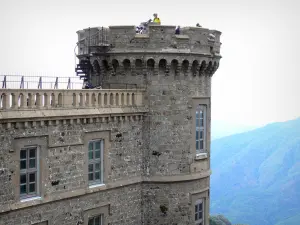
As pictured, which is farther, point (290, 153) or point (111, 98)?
point (290, 153)

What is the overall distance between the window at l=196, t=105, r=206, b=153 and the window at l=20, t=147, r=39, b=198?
8.06 m

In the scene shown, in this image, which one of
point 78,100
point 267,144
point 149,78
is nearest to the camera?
point 78,100

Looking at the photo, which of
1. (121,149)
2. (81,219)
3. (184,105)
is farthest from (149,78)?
(81,219)

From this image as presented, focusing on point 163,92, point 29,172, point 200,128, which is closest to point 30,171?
point 29,172

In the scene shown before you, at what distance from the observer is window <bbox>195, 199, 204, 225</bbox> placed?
2341 cm

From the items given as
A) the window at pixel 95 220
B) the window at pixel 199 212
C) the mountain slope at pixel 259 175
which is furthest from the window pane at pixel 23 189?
the mountain slope at pixel 259 175

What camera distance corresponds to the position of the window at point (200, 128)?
2322 centimetres

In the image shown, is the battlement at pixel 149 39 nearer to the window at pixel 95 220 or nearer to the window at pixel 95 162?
the window at pixel 95 162

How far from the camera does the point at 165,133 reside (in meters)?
22.2

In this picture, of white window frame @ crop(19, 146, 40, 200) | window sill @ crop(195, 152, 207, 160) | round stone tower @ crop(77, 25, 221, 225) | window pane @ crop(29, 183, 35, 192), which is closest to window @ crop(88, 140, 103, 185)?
round stone tower @ crop(77, 25, 221, 225)

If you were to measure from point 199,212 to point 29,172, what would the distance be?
9026 millimetres

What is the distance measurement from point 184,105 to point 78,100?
5201 millimetres

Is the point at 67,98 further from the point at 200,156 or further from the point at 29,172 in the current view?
the point at 200,156

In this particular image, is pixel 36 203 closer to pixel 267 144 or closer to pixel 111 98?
pixel 111 98
